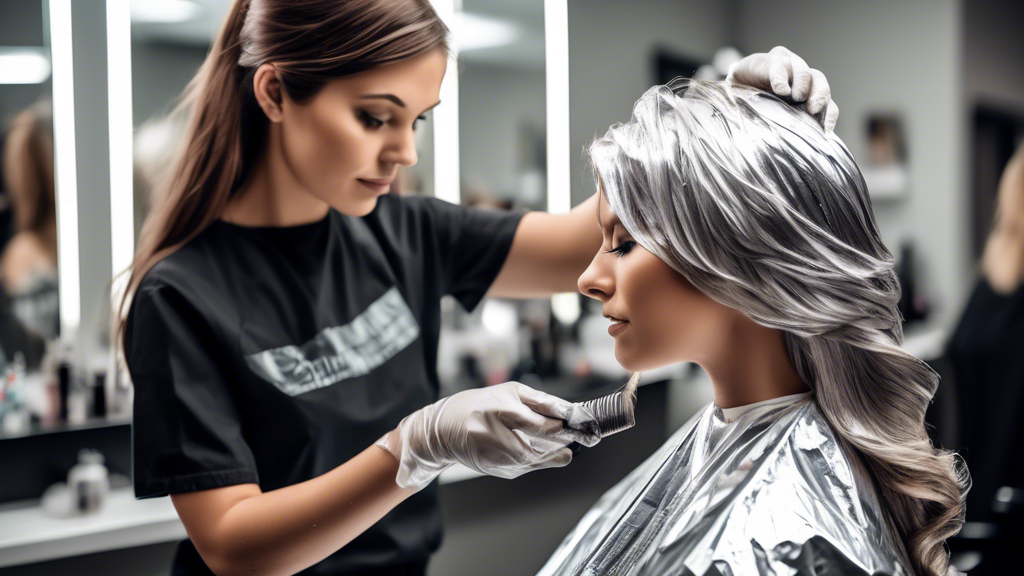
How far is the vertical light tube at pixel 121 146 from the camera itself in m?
1.34

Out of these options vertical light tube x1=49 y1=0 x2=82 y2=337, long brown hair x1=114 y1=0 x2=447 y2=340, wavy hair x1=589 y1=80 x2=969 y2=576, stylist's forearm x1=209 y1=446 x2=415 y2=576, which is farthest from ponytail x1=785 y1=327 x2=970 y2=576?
vertical light tube x1=49 y1=0 x2=82 y2=337

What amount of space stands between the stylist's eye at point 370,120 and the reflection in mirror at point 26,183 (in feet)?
2.36

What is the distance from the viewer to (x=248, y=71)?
40.4 inches

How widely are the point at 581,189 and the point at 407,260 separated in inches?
34.5

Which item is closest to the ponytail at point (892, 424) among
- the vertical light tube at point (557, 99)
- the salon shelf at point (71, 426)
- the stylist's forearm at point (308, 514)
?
the stylist's forearm at point (308, 514)

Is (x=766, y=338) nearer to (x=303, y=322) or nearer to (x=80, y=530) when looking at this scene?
(x=303, y=322)

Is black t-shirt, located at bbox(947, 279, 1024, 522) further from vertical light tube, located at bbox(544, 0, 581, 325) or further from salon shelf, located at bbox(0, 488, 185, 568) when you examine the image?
salon shelf, located at bbox(0, 488, 185, 568)

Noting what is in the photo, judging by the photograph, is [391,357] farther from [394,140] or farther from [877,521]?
[877,521]

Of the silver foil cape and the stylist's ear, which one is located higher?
the stylist's ear

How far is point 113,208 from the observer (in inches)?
53.7

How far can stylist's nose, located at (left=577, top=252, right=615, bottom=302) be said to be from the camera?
0.93 metres

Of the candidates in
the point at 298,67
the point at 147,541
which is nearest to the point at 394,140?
the point at 298,67

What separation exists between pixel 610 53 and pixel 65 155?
4.06ft

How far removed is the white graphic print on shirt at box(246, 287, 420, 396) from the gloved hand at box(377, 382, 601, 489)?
9.2 inches
